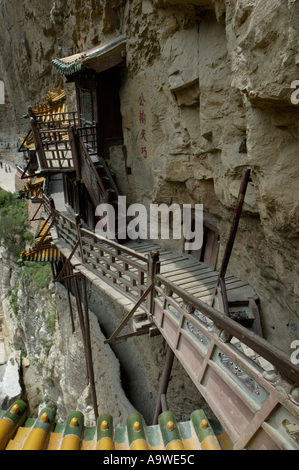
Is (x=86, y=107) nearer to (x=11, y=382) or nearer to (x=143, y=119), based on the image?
(x=143, y=119)

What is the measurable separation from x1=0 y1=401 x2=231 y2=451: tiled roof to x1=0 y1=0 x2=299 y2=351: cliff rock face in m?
2.59

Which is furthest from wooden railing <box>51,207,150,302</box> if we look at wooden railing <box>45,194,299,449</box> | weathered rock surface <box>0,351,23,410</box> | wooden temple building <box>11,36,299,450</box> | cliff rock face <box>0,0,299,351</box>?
weathered rock surface <box>0,351,23,410</box>

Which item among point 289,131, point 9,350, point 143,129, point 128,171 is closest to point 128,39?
point 143,129

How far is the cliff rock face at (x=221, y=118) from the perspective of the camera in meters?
3.13

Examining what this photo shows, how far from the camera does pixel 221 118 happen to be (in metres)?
4.86

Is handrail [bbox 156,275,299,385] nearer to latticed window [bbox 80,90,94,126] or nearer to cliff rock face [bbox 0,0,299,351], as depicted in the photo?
cliff rock face [bbox 0,0,299,351]

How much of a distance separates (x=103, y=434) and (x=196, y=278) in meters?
4.34

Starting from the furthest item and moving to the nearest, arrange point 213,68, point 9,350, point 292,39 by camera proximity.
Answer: point 9,350
point 213,68
point 292,39

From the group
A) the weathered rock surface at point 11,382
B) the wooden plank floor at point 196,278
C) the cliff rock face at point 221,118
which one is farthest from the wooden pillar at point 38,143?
the weathered rock surface at point 11,382

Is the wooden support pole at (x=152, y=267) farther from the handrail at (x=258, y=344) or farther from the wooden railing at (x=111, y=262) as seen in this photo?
the handrail at (x=258, y=344)

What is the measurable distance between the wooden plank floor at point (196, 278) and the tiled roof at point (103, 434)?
320 cm

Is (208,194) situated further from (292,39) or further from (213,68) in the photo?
(292,39)

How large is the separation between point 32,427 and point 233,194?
13.8 ft

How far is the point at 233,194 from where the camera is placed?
4926 millimetres
